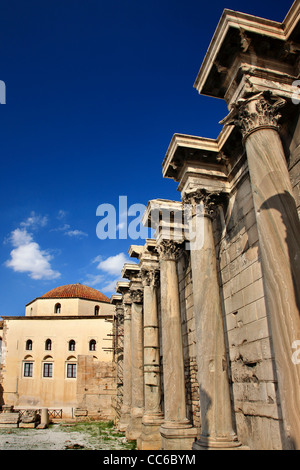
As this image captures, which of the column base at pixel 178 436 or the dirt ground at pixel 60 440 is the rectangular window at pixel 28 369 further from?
the column base at pixel 178 436

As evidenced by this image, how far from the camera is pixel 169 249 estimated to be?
35.7ft

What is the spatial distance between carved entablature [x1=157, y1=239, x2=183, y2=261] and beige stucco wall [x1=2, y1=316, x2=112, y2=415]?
61.1 feet

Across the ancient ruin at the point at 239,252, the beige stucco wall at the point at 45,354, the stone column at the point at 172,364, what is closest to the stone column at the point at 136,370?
the ancient ruin at the point at 239,252

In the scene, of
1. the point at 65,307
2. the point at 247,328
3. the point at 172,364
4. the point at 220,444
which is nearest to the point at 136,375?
the point at 172,364

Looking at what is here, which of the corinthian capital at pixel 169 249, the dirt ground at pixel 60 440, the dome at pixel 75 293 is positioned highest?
the dome at pixel 75 293

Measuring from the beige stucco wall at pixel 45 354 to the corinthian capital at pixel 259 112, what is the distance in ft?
80.6

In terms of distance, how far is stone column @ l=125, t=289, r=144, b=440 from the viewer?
45.5ft

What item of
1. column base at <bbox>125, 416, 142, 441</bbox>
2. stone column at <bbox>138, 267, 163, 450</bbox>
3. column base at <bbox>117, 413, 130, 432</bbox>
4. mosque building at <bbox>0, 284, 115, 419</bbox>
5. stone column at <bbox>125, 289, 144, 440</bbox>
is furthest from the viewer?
mosque building at <bbox>0, 284, 115, 419</bbox>

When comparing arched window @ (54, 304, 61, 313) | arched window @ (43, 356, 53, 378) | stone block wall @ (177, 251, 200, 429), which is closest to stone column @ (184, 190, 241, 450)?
stone block wall @ (177, 251, 200, 429)

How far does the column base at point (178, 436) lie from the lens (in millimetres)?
9055

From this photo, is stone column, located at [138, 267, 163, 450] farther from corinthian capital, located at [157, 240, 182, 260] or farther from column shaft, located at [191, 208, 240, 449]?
column shaft, located at [191, 208, 240, 449]

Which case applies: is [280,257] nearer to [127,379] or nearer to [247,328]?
[247,328]

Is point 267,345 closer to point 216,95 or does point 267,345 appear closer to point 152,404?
point 216,95

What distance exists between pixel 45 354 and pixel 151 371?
20083 mm
